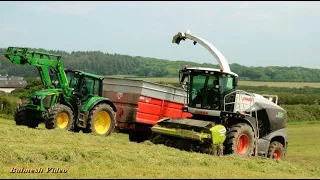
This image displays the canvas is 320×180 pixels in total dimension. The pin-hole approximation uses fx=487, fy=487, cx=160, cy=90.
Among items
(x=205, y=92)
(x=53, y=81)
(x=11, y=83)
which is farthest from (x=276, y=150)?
(x=11, y=83)

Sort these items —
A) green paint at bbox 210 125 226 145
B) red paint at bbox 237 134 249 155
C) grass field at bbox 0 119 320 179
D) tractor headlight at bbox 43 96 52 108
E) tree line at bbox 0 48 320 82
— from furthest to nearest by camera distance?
tree line at bbox 0 48 320 82 < tractor headlight at bbox 43 96 52 108 < red paint at bbox 237 134 249 155 < green paint at bbox 210 125 226 145 < grass field at bbox 0 119 320 179

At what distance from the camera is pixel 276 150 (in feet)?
46.0

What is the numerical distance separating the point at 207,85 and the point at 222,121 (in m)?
1.11

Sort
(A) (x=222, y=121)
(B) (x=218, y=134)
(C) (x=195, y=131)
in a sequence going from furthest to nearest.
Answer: (A) (x=222, y=121) → (C) (x=195, y=131) → (B) (x=218, y=134)

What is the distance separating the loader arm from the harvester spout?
374 centimetres

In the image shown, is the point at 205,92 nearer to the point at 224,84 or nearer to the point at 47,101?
the point at 224,84

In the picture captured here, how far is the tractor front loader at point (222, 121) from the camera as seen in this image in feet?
40.0

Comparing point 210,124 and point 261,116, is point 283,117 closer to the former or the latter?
point 261,116

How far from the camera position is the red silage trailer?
15.8 metres

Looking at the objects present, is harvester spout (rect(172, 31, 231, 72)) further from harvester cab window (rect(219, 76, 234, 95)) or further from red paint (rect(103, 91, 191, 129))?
red paint (rect(103, 91, 191, 129))

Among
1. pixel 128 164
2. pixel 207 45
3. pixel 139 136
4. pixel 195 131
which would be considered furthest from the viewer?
pixel 139 136

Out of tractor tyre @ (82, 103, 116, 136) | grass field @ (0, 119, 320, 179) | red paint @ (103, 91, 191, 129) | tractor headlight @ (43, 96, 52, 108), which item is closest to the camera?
grass field @ (0, 119, 320, 179)

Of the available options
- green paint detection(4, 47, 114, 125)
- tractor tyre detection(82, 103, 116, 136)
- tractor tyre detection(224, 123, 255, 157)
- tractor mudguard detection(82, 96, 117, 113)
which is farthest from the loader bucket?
green paint detection(4, 47, 114, 125)

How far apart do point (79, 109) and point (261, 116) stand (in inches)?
221
